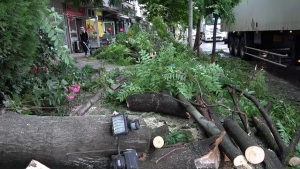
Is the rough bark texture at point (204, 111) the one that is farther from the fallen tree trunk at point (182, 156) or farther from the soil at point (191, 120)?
the fallen tree trunk at point (182, 156)

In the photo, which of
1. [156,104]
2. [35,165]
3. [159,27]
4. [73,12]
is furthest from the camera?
[73,12]

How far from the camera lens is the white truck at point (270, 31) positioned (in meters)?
7.88

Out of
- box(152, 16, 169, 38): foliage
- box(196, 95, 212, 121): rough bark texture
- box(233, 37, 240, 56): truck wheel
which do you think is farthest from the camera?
box(233, 37, 240, 56): truck wheel

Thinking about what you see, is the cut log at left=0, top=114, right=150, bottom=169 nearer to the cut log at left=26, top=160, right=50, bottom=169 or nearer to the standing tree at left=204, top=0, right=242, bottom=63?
the cut log at left=26, top=160, right=50, bottom=169

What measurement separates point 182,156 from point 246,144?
67 cm

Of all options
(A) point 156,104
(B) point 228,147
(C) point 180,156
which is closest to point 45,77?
(A) point 156,104

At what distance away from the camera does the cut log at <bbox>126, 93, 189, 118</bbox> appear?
13.7 feet

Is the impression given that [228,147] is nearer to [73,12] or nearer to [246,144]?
[246,144]

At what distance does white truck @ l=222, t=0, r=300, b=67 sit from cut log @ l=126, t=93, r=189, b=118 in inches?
210

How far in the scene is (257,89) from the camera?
5738 millimetres

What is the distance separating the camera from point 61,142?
8.14 feet

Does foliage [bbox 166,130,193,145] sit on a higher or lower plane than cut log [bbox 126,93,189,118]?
lower

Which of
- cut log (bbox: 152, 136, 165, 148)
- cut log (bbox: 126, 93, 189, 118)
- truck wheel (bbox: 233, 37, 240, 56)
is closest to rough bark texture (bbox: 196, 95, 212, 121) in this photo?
cut log (bbox: 126, 93, 189, 118)

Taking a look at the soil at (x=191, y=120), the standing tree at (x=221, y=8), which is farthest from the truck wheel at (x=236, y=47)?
the standing tree at (x=221, y=8)
